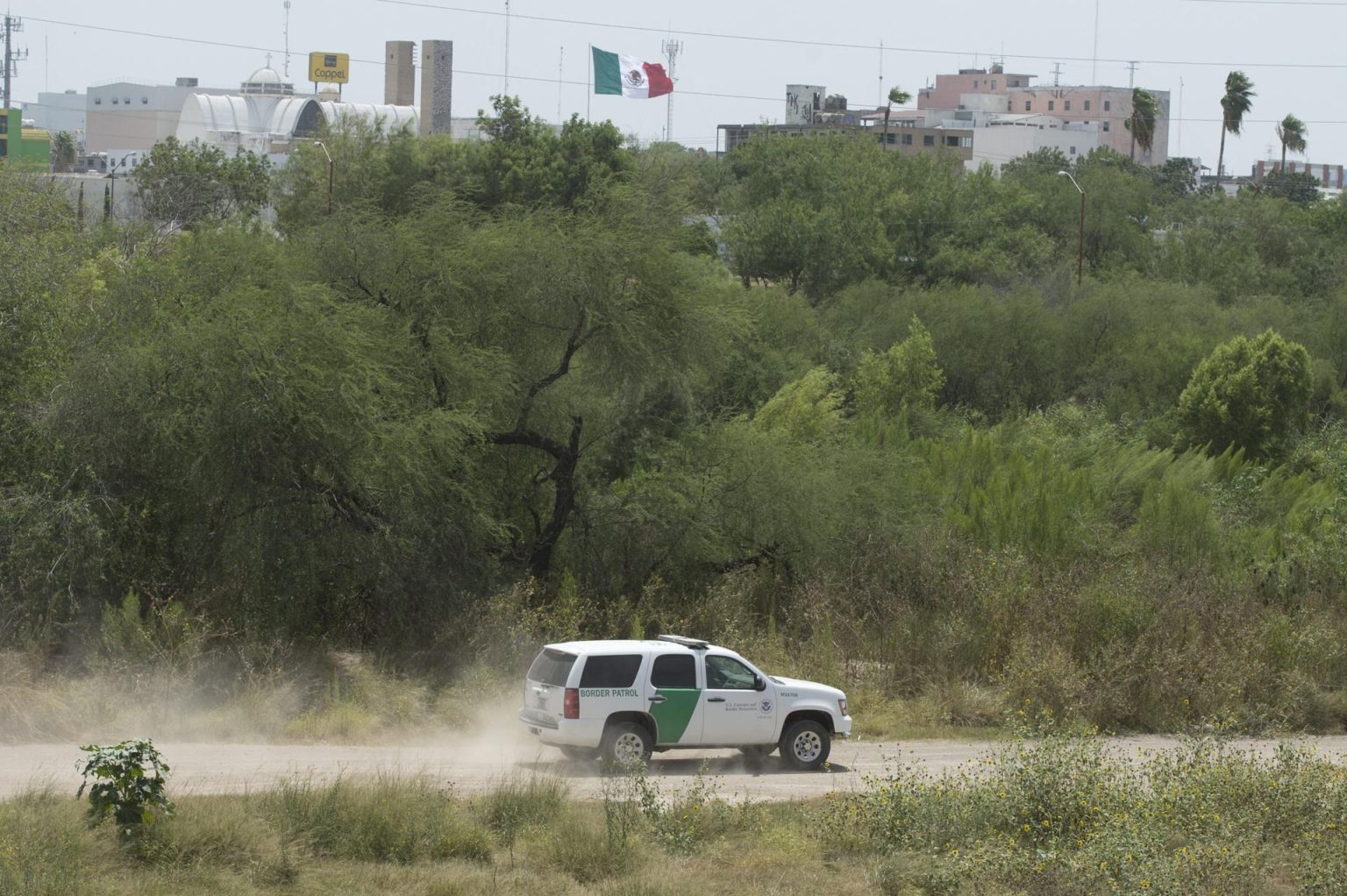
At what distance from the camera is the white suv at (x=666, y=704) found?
52.0ft

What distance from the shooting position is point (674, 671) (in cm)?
1627

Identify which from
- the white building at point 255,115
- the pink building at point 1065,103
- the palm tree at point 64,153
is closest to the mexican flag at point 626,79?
the white building at point 255,115

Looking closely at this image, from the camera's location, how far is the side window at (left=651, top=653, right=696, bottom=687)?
1616 centimetres

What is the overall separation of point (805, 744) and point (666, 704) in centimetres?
192

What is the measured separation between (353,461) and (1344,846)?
1403 centimetres

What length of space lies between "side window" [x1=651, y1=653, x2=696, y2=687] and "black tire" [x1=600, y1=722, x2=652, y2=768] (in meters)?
0.55

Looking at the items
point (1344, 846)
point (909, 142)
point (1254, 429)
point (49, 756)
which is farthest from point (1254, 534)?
point (909, 142)

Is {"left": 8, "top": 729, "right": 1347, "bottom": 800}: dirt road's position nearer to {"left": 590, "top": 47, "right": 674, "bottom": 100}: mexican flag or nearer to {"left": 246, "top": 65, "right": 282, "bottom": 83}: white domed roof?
{"left": 590, "top": 47, "right": 674, "bottom": 100}: mexican flag

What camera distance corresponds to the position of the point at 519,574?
80.0 ft

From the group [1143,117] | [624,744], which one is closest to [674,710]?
[624,744]

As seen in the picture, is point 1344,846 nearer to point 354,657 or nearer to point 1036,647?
point 1036,647

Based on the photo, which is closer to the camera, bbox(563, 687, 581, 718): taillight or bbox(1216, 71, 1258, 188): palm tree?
bbox(563, 687, 581, 718): taillight

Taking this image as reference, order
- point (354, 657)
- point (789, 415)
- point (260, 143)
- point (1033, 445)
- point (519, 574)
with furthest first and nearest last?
point (260, 143)
point (1033, 445)
point (789, 415)
point (519, 574)
point (354, 657)

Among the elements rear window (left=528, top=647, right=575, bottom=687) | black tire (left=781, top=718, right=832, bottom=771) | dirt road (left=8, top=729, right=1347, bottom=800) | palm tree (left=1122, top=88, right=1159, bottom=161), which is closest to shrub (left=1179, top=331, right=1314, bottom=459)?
dirt road (left=8, top=729, right=1347, bottom=800)
